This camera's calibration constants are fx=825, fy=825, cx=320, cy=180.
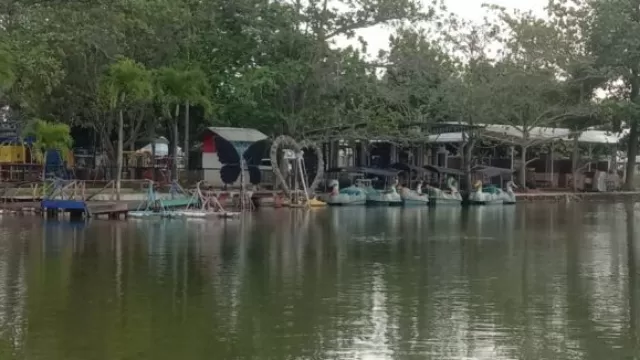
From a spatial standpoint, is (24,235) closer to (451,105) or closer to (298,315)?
(298,315)

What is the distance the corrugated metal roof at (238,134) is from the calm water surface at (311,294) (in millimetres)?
15406

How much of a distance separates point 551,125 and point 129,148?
2493cm

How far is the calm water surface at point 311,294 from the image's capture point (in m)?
9.58

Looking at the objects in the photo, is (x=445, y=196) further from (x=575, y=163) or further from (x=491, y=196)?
(x=575, y=163)

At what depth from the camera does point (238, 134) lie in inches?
1572

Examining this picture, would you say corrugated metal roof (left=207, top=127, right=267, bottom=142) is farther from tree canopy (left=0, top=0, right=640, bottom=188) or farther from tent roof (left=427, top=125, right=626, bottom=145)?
tent roof (left=427, top=125, right=626, bottom=145)

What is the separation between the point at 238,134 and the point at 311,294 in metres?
27.4

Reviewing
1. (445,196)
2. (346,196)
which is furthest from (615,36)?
(346,196)

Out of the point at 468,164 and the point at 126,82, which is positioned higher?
the point at 126,82

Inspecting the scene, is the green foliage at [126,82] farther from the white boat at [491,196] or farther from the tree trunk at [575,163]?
the tree trunk at [575,163]

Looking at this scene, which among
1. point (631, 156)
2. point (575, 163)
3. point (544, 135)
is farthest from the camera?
point (575, 163)

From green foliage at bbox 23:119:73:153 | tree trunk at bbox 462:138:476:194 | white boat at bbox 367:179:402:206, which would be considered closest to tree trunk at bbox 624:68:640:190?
tree trunk at bbox 462:138:476:194

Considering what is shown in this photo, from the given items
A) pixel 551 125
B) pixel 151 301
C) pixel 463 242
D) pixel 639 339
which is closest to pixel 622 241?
pixel 463 242

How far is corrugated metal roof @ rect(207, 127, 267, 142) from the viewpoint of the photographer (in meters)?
39.4
